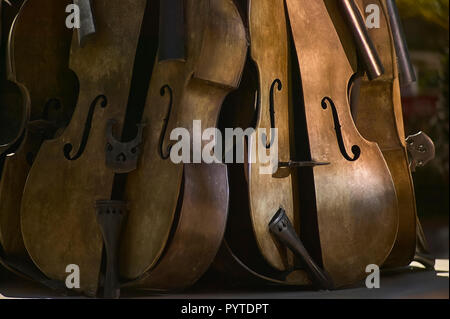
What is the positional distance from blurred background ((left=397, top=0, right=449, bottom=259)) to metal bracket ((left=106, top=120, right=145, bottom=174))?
3070 mm

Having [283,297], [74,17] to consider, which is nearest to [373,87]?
[283,297]

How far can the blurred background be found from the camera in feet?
18.7

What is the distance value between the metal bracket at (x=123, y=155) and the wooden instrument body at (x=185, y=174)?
26 millimetres

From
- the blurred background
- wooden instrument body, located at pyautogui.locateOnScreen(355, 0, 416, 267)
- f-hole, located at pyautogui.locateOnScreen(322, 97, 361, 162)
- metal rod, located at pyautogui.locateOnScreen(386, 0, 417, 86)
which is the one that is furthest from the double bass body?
the blurred background

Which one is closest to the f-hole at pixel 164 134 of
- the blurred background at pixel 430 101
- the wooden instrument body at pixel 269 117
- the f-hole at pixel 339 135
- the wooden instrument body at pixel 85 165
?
the wooden instrument body at pixel 85 165

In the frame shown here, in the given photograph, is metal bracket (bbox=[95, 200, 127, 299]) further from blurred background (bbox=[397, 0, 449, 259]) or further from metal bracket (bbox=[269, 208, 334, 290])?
blurred background (bbox=[397, 0, 449, 259])

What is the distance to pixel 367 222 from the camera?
2168mm

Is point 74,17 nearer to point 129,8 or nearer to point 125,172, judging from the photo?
point 129,8

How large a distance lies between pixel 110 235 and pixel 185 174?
27cm

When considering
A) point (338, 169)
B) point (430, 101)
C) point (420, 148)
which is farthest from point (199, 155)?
point (430, 101)

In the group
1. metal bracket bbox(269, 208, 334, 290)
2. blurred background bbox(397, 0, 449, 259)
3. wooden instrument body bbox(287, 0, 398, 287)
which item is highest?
blurred background bbox(397, 0, 449, 259)

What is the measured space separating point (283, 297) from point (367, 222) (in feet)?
1.23

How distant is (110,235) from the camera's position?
1.95 m

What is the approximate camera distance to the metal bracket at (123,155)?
1976mm
